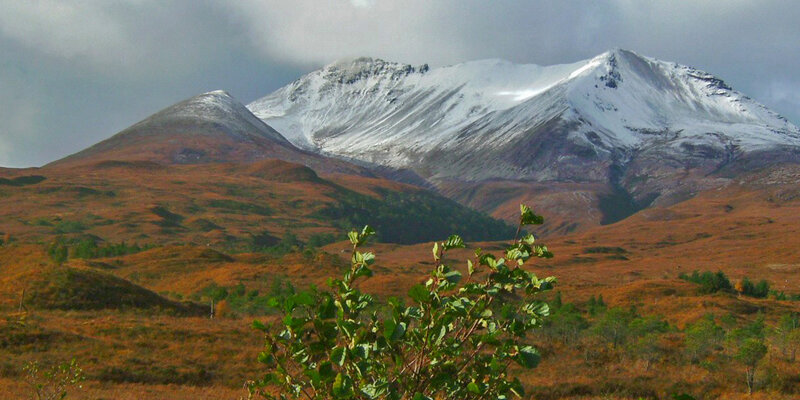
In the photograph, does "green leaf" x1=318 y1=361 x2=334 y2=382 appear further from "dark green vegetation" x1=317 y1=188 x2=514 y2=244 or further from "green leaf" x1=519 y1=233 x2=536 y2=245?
"dark green vegetation" x1=317 y1=188 x2=514 y2=244

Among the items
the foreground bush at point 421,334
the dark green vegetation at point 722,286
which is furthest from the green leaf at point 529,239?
the dark green vegetation at point 722,286

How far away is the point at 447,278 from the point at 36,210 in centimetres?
12171

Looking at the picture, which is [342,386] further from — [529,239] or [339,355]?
[529,239]

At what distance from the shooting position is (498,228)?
167625 millimetres

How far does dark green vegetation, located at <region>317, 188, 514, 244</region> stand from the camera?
482 ft

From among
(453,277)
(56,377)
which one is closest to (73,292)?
(56,377)

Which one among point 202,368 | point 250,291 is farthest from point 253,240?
point 202,368

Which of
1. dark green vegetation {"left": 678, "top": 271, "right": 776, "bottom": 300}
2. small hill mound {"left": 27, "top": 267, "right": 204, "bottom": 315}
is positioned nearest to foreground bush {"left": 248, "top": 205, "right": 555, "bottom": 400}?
small hill mound {"left": 27, "top": 267, "right": 204, "bottom": 315}

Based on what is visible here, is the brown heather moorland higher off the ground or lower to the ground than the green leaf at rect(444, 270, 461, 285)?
lower

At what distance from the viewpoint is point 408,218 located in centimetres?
15812

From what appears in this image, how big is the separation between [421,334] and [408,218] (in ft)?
506

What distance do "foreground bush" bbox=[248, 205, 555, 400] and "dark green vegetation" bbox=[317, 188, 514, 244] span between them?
131393mm

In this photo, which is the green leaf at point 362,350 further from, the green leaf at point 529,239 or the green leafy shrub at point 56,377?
the green leafy shrub at point 56,377

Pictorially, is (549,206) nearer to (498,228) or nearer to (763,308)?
(498,228)
